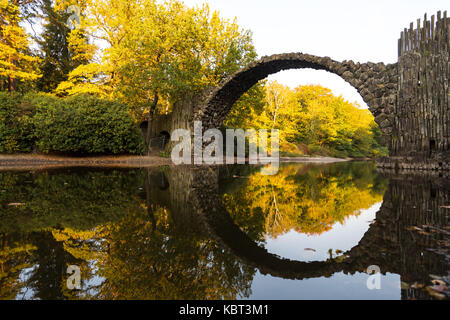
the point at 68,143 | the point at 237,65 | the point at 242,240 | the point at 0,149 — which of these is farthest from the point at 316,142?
the point at 242,240

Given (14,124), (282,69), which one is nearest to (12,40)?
(14,124)

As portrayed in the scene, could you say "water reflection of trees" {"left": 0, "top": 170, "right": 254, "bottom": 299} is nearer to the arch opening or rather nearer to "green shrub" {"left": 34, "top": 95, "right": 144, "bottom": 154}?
"green shrub" {"left": 34, "top": 95, "right": 144, "bottom": 154}

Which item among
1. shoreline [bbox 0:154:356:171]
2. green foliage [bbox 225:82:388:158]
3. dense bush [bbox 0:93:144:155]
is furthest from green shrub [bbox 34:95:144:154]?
green foliage [bbox 225:82:388:158]

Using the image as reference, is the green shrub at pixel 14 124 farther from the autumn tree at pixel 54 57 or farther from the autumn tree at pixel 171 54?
the autumn tree at pixel 54 57

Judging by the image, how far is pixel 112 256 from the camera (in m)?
1.76

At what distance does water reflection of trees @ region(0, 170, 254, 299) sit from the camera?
135cm

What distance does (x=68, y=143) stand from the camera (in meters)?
11.6

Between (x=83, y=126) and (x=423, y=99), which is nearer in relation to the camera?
(x=423, y=99)

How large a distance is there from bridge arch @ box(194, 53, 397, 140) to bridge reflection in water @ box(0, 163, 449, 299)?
269 inches

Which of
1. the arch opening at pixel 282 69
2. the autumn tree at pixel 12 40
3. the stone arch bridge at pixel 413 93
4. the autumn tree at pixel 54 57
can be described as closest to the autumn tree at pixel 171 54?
the arch opening at pixel 282 69

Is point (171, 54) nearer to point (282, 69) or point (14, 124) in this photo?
point (282, 69)

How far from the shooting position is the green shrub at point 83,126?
1135 cm

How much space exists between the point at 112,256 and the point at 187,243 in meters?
0.55

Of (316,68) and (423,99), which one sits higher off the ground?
(316,68)
